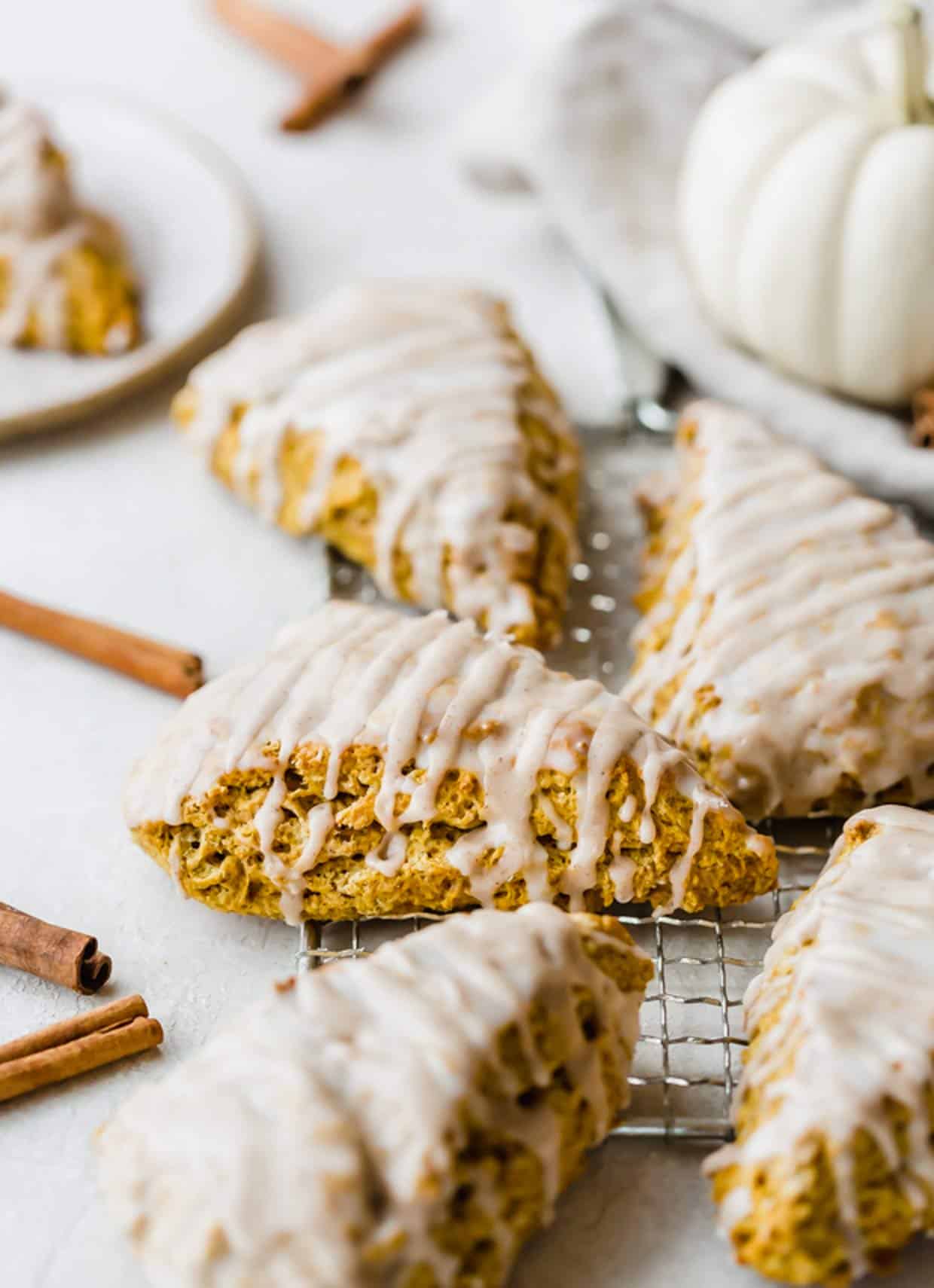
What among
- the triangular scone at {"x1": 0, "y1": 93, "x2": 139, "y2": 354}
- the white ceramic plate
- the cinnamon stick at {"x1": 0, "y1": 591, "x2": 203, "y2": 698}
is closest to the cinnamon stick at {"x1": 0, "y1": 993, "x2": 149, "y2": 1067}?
the cinnamon stick at {"x1": 0, "y1": 591, "x2": 203, "y2": 698}

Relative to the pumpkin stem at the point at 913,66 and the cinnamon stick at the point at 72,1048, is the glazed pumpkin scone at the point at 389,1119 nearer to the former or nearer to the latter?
the cinnamon stick at the point at 72,1048

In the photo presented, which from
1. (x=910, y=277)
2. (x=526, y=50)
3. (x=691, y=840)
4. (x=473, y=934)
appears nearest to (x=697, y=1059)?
(x=691, y=840)

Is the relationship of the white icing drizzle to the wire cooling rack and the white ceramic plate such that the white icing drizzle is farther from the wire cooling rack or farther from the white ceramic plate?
the wire cooling rack

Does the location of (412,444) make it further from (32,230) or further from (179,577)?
(32,230)

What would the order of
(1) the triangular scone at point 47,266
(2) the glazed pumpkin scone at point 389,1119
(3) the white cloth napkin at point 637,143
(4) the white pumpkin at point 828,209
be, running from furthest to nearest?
(1) the triangular scone at point 47,266 < (3) the white cloth napkin at point 637,143 < (4) the white pumpkin at point 828,209 < (2) the glazed pumpkin scone at point 389,1119

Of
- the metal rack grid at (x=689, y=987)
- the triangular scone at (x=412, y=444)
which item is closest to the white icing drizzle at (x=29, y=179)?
the triangular scone at (x=412, y=444)

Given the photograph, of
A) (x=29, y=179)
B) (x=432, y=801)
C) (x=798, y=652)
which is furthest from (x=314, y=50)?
(x=432, y=801)

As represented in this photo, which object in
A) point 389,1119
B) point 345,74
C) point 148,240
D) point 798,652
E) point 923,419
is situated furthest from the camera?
point 345,74
